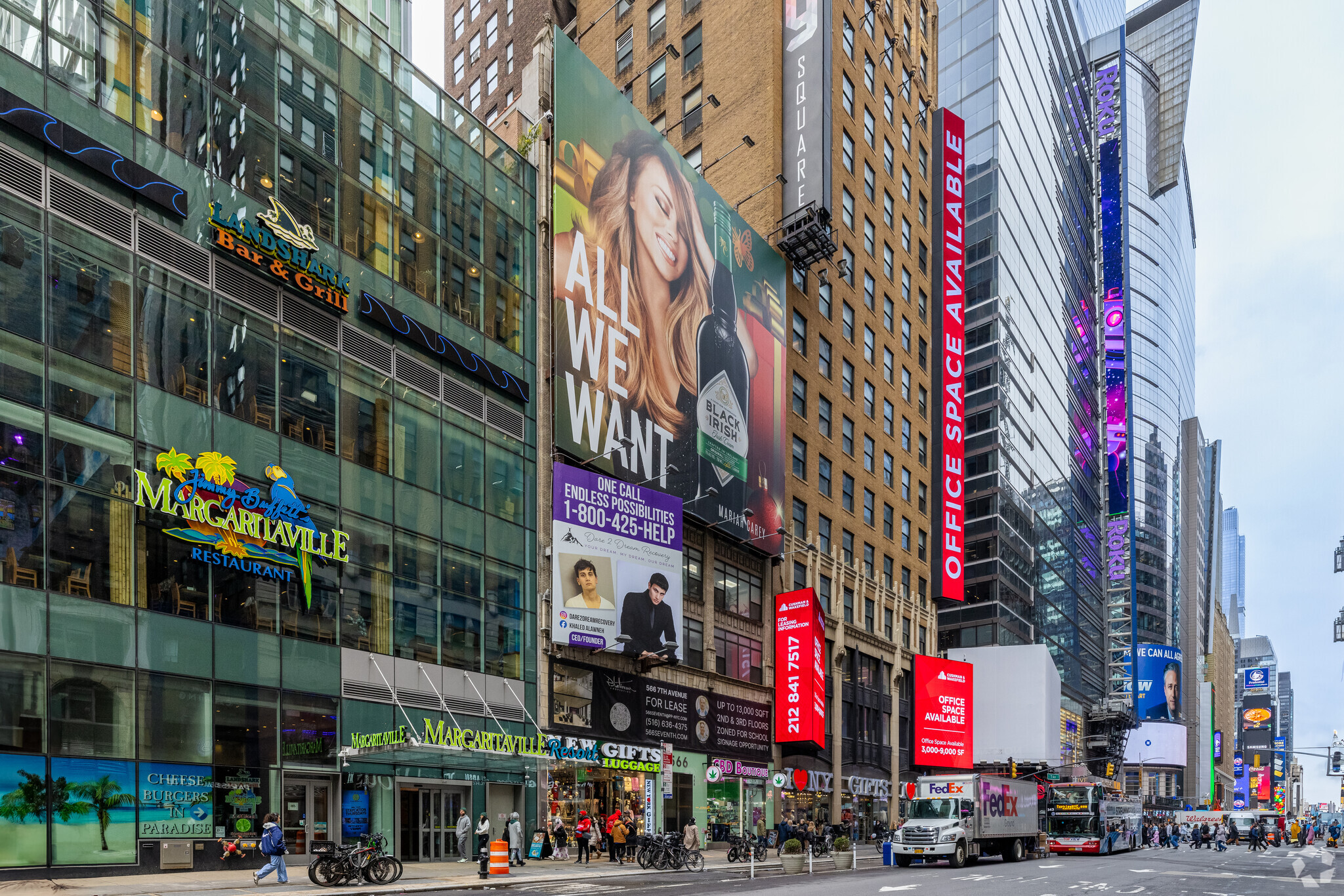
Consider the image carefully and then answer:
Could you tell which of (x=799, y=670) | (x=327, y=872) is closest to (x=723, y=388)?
(x=799, y=670)

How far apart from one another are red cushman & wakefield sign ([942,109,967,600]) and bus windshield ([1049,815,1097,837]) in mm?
22635

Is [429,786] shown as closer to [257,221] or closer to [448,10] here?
[257,221]

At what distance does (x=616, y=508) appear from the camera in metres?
42.2

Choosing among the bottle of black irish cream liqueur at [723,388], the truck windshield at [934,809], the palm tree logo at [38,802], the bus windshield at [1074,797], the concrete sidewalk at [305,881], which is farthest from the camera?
the bus windshield at [1074,797]

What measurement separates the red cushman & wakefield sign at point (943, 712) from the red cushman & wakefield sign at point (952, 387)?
538 cm

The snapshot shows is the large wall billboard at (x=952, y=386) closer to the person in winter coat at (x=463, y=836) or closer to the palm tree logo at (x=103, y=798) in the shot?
the person in winter coat at (x=463, y=836)

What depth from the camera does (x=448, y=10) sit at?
88.1m

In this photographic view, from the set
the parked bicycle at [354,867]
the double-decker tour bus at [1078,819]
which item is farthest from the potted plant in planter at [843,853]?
the double-decker tour bus at [1078,819]

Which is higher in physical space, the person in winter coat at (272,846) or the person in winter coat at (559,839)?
the person in winter coat at (272,846)

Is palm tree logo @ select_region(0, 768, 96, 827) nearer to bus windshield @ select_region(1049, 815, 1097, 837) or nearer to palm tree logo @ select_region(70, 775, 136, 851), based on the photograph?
palm tree logo @ select_region(70, 775, 136, 851)

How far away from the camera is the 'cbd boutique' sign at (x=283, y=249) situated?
29234 mm

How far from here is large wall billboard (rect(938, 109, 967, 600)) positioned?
75.0 m

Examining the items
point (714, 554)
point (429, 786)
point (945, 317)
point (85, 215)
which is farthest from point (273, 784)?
point (945, 317)

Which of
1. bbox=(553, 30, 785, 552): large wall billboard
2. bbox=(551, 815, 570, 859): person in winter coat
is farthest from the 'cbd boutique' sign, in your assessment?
bbox=(551, 815, 570, 859): person in winter coat
